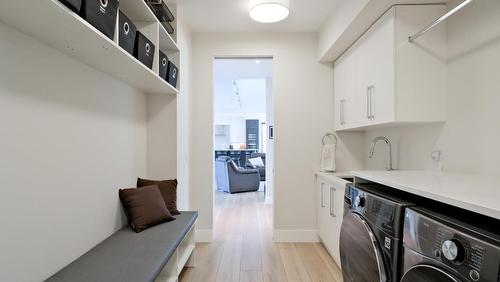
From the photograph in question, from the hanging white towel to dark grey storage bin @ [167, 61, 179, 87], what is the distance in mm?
1838

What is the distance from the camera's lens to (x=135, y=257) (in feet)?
4.97

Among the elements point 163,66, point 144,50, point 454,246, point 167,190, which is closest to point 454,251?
point 454,246

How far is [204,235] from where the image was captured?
319 cm

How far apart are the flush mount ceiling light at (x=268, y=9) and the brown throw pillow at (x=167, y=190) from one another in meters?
1.75

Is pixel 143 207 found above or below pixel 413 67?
below

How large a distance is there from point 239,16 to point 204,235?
2.53m

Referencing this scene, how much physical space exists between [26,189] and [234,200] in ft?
14.8

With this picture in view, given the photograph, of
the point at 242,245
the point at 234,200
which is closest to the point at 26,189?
the point at 242,245

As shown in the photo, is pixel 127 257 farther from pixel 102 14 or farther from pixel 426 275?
pixel 426 275

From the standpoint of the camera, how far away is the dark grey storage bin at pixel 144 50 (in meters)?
1.75

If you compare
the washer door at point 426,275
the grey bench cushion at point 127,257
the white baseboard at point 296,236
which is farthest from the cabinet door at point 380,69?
the grey bench cushion at point 127,257

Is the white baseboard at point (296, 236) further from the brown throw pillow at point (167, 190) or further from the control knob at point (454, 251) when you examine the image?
the control knob at point (454, 251)

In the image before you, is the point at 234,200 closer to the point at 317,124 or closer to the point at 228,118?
the point at 317,124

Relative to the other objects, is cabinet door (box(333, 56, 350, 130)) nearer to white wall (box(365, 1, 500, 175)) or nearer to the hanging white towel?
the hanging white towel
